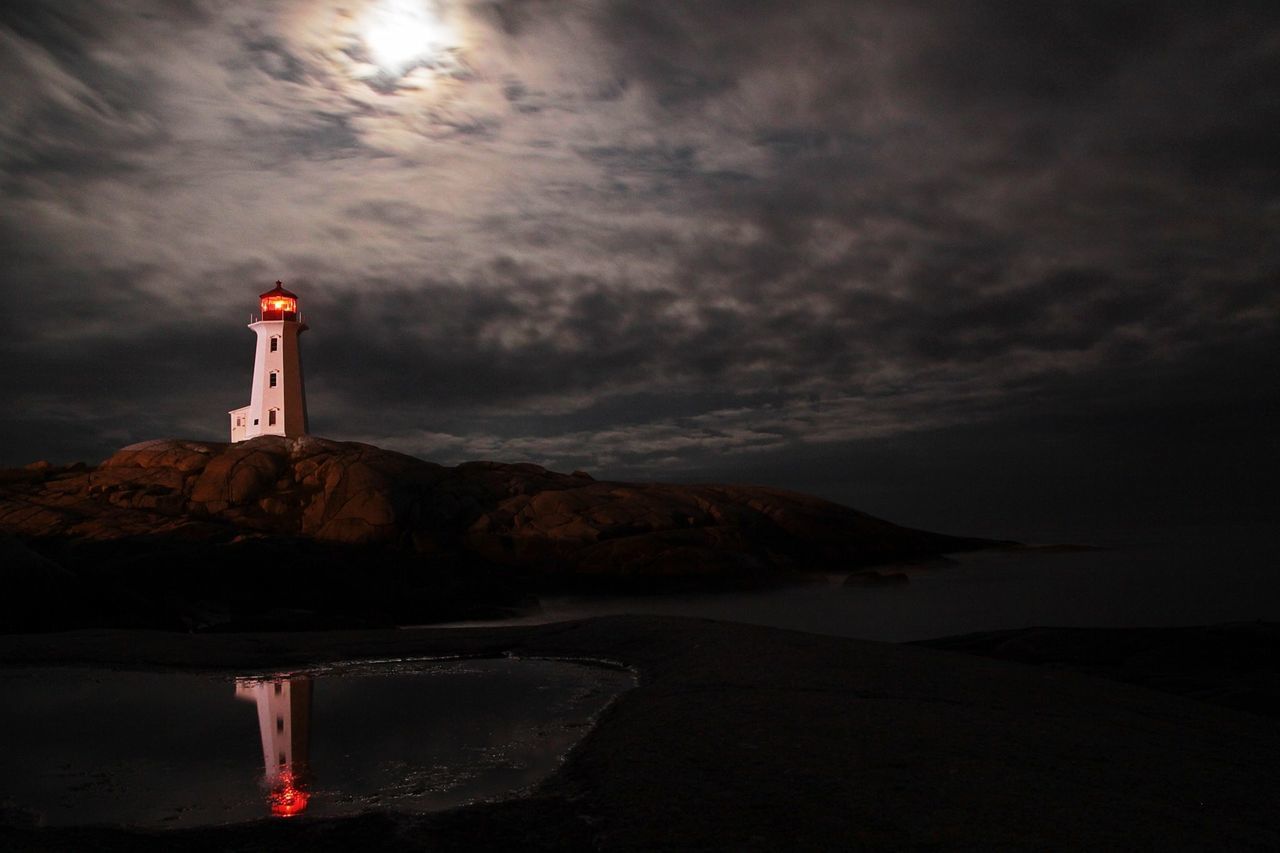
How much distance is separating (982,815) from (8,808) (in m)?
7.09

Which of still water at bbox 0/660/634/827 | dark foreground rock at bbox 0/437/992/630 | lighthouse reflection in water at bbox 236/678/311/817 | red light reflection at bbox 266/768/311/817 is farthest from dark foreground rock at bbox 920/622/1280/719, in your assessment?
dark foreground rock at bbox 0/437/992/630

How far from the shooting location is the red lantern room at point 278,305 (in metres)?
54.2

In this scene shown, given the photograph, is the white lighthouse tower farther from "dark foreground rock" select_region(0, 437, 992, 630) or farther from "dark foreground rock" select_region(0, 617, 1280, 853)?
"dark foreground rock" select_region(0, 617, 1280, 853)

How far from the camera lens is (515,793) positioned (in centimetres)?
704

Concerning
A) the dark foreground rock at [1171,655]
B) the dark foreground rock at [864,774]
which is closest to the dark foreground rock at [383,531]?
the dark foreground rock at [1171,655]

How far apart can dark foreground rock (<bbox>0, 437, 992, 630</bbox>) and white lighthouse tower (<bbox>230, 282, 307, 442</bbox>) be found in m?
3.35

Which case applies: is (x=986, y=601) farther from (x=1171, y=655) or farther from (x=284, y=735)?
(x=284, y=735)

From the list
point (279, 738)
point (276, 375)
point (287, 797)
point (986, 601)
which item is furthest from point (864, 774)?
point (276, 375)

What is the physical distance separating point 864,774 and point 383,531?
3583 cm

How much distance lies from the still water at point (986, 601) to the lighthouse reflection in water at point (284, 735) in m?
14.9

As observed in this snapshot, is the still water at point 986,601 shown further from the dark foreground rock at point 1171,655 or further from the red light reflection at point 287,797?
the red light reflection at point 287,797

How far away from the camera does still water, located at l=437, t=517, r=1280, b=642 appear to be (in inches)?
1244

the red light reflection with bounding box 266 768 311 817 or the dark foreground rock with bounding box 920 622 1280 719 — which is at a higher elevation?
the red light reflection with bounding box 266 768 311 817

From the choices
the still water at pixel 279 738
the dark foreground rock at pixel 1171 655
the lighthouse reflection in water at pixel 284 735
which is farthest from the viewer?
the dark foreground rock at pixel 1171 655
